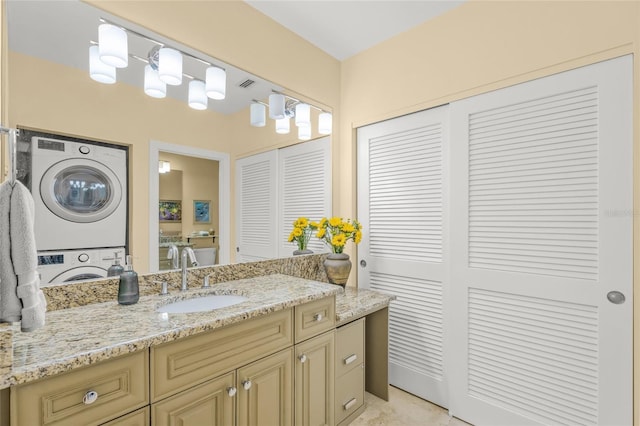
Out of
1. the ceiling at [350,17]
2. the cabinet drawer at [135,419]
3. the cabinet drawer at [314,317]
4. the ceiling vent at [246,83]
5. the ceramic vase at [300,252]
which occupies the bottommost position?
the cabinet drawer at [135,419]

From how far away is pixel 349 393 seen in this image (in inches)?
73.5

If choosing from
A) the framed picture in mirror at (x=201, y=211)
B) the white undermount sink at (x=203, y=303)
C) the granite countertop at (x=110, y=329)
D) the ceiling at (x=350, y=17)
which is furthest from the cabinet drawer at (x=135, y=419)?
the ceiling at (x=350, y=17)

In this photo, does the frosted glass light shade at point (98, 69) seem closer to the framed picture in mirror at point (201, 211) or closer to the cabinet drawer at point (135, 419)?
the framed picture in mirror at point (201, 211)

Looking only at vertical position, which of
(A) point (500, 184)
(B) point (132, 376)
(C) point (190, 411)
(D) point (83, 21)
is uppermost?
(D) point (83, 21)

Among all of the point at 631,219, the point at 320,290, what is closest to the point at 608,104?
the point at 631,219

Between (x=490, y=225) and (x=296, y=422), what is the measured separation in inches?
59.2

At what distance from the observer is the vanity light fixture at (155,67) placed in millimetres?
1349

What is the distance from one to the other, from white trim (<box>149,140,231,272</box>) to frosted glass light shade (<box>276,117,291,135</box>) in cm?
51

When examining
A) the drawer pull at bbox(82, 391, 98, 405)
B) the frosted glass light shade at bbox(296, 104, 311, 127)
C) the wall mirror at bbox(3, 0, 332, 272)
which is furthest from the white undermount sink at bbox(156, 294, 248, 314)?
the frosted glass light shade at bbox(296, 104, 311, 127)

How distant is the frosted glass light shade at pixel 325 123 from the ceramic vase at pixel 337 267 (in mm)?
985

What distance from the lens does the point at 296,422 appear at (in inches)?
56.9

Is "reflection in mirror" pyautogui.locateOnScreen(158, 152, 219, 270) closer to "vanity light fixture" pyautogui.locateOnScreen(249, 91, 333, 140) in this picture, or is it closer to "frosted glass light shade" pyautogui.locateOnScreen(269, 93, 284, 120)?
"vanity light fixture" pyautogui.locateOnScreen(249, 91, 333, 140)

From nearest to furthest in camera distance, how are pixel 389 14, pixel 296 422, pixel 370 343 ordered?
pixel 296 422, pixel 389 14, pixel 370 343

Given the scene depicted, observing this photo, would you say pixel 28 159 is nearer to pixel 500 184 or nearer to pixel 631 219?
pixel 500 184
